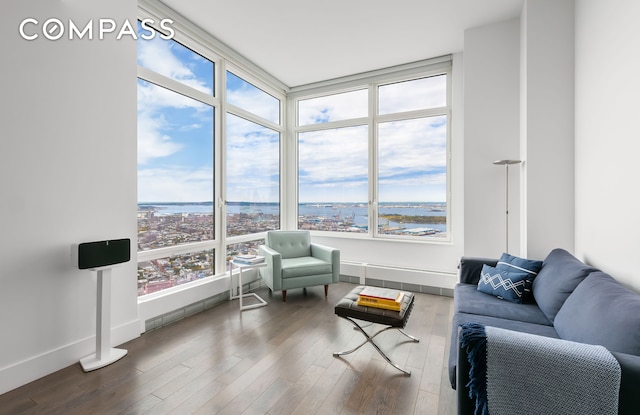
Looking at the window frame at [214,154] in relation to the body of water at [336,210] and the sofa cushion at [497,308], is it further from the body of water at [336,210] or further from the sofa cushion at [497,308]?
the sofa cushion at [497,308]

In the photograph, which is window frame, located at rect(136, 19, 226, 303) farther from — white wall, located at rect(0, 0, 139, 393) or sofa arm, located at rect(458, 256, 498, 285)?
sofa arm, located at rect(458, 256, 498, 285)

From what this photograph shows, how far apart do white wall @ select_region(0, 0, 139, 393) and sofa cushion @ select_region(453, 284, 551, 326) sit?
2.87 metres

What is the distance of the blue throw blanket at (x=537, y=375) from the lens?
0.96 metres

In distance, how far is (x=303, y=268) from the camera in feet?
12.0

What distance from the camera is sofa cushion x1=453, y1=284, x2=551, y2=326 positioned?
2004 mm

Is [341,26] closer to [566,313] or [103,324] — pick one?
[566,313]

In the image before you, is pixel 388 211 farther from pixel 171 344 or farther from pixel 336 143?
pixel 171 344

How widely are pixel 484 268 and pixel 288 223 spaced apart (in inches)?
131

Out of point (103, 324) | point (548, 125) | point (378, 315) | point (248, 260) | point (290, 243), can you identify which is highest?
point (548, 125)

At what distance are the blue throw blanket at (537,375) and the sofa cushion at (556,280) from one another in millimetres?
1065

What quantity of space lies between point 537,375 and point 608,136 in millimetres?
1928

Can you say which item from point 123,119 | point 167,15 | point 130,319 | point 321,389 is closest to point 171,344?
point 130,319

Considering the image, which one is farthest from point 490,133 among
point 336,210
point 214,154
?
point 214,154

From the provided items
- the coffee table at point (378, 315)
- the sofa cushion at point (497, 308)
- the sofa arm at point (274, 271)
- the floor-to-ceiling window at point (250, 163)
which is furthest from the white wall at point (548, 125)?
the floor-to-ceiling window at point (250, 163)
